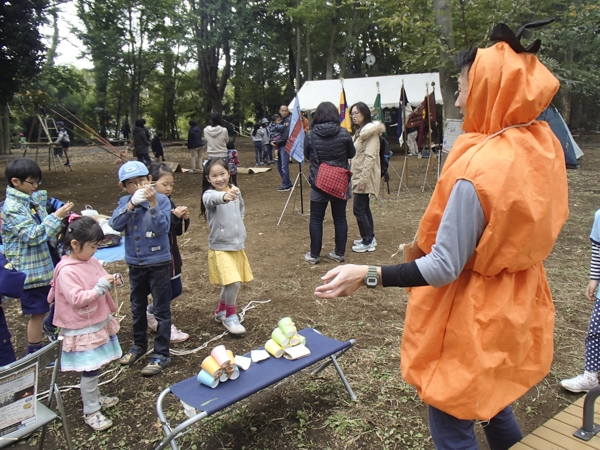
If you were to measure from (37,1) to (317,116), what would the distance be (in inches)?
→ 385

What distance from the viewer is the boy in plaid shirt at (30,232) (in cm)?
320

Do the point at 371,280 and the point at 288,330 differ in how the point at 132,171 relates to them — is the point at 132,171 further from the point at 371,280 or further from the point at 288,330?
the point at 371,280

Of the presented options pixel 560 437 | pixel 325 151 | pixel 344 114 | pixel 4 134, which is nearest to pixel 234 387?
pixel 560 437

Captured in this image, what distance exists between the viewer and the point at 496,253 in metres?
1.44

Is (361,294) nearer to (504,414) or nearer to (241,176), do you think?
(504,414)

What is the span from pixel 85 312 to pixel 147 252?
2.11 ft

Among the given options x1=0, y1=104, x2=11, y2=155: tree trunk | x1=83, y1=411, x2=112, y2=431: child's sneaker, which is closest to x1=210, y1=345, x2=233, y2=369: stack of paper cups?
x1=83, y1=411, x2=112, y2=431: child's sneaker

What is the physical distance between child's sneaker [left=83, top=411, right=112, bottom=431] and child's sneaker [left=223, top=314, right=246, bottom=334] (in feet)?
4.14

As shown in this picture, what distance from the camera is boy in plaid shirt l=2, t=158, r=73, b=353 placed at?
320 cm

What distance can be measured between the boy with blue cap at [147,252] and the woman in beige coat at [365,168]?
120 inches

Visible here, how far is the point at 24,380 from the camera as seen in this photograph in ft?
6.83

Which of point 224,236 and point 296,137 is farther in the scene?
point 296,137

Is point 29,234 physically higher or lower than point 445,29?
lower

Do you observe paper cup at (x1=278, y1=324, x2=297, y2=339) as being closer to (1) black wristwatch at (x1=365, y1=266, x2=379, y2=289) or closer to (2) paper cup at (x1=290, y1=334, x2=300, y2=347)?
(2) paper cup at (x1=290, y1=334, x2=300, y2=347)
